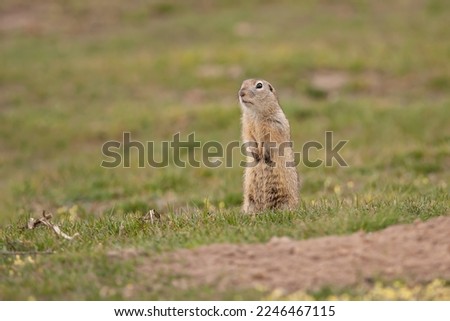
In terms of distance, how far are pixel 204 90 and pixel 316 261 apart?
17315 mm

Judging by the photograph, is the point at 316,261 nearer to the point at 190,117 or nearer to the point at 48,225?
the point at 48,225

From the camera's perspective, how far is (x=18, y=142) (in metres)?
21.0

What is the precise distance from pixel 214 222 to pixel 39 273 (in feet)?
7.30

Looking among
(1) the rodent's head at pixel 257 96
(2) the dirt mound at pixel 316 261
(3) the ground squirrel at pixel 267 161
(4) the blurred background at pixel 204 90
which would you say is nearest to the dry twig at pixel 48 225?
(2) the dirt mound at pixel 316 261

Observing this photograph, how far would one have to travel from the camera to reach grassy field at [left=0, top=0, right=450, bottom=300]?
27.2 ft

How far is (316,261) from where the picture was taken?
7.44 metres

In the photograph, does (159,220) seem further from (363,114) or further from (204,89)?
(204,89)

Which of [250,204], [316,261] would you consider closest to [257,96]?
[250,204]

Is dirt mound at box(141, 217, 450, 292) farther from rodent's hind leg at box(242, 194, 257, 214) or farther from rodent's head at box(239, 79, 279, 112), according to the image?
rodent's head at box(239, 79, 279, 112)

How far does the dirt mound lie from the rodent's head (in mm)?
3533

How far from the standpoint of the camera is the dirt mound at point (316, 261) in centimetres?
720

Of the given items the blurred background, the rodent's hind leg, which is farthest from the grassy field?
the rodent's hind leg

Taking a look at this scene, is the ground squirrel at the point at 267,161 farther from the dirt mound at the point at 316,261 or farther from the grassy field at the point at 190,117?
the dirt mound at the point at 316,261

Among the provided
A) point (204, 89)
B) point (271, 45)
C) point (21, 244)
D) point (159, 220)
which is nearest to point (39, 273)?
point (21, 244)
